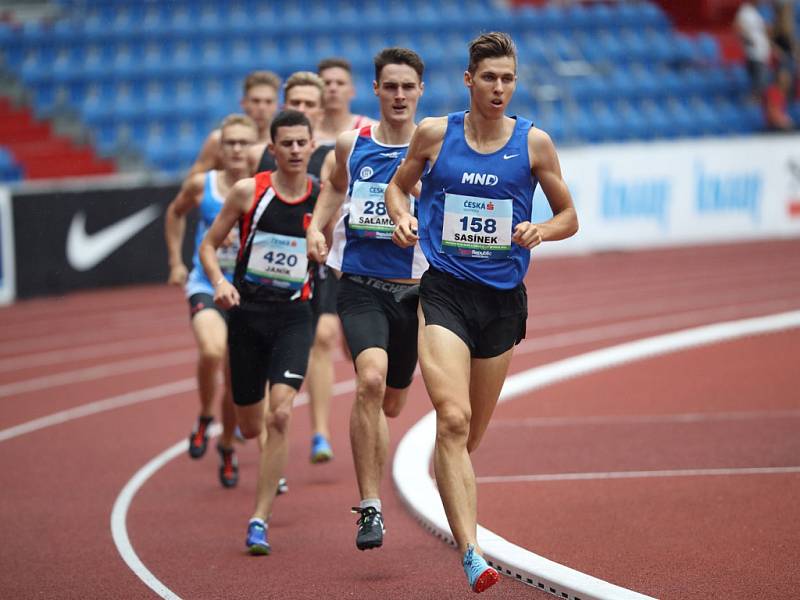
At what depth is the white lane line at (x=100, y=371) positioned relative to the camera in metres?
11.4

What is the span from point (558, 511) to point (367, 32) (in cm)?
1590

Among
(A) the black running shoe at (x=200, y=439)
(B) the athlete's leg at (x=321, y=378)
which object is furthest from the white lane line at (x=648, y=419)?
(A) the black running shoe at (x=200, y=439)

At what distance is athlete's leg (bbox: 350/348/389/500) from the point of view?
612 centimetres

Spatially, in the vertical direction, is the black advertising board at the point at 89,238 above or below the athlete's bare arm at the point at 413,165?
below

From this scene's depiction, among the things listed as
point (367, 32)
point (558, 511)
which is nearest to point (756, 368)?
point (558, 511)

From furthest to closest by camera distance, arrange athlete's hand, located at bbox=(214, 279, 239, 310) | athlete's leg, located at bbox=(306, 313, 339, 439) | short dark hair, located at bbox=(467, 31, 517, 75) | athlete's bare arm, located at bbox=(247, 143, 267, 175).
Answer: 1. athlete's leg, located at bbox=(306, 313, 339, 439)
2. athlete's bare arm, located at bbox=(247, 143, 267, 175)
3. athlete's hand, located at bbox=(214, 279, 239, 310)
4. short dark hair, located at bbox=(467, 31, 517, 75)

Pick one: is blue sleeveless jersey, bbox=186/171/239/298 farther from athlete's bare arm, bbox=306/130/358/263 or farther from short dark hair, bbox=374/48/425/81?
short dark hair, bbox=374/48/425/81

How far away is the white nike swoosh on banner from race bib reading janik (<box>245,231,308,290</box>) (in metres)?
10.7

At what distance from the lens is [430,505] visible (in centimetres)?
687

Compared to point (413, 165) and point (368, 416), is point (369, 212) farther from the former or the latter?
point (368, 416)

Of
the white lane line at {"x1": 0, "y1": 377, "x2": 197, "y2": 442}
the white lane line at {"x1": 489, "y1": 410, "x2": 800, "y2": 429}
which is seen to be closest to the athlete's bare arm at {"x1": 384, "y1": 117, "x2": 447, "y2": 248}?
the white lane line at {"x1": 489, "y1": 410, "x2": 800, "y2": 429}

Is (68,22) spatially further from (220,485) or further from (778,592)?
(778,592)

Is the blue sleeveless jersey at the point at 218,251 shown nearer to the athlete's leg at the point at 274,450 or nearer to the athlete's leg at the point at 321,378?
the athlete's leg at the point at 321,378

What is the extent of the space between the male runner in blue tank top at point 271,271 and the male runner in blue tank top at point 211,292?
0.91 m
